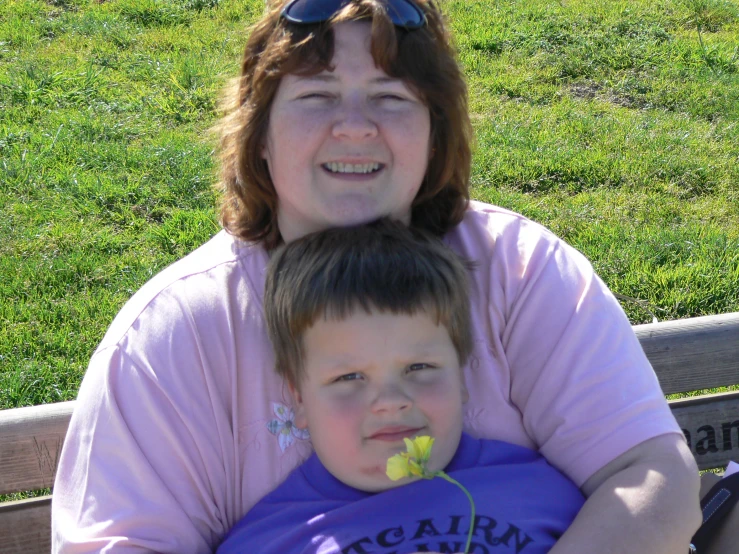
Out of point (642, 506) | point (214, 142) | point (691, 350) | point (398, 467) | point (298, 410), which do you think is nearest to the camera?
point (398, 467)

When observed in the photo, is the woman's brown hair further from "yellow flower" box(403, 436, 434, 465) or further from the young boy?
"yellow flower" box(403, 436, 434, 465)

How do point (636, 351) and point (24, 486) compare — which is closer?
point (636, 351)

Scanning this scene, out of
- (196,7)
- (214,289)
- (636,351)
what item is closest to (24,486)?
(214,289)

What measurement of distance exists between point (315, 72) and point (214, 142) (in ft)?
2.51

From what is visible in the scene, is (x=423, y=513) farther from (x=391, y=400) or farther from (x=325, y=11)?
(x=325, y=11)

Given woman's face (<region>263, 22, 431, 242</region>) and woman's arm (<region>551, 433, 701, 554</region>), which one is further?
woman's face (<region>263, 22, 431, 242</region>)

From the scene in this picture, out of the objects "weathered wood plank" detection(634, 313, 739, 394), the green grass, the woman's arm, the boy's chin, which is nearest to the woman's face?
the boy's chin

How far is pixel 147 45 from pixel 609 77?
127 inches

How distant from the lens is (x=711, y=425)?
2.75m

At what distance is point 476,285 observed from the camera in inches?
88.4

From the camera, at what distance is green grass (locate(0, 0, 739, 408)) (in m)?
4.08

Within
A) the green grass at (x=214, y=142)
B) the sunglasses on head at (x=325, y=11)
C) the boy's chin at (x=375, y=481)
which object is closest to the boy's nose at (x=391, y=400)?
the boy's chin at (x=375, y=481)

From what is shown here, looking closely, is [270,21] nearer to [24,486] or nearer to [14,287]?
[24,486]

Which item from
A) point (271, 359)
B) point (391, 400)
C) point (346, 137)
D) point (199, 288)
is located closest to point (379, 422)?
point (391, 400)
